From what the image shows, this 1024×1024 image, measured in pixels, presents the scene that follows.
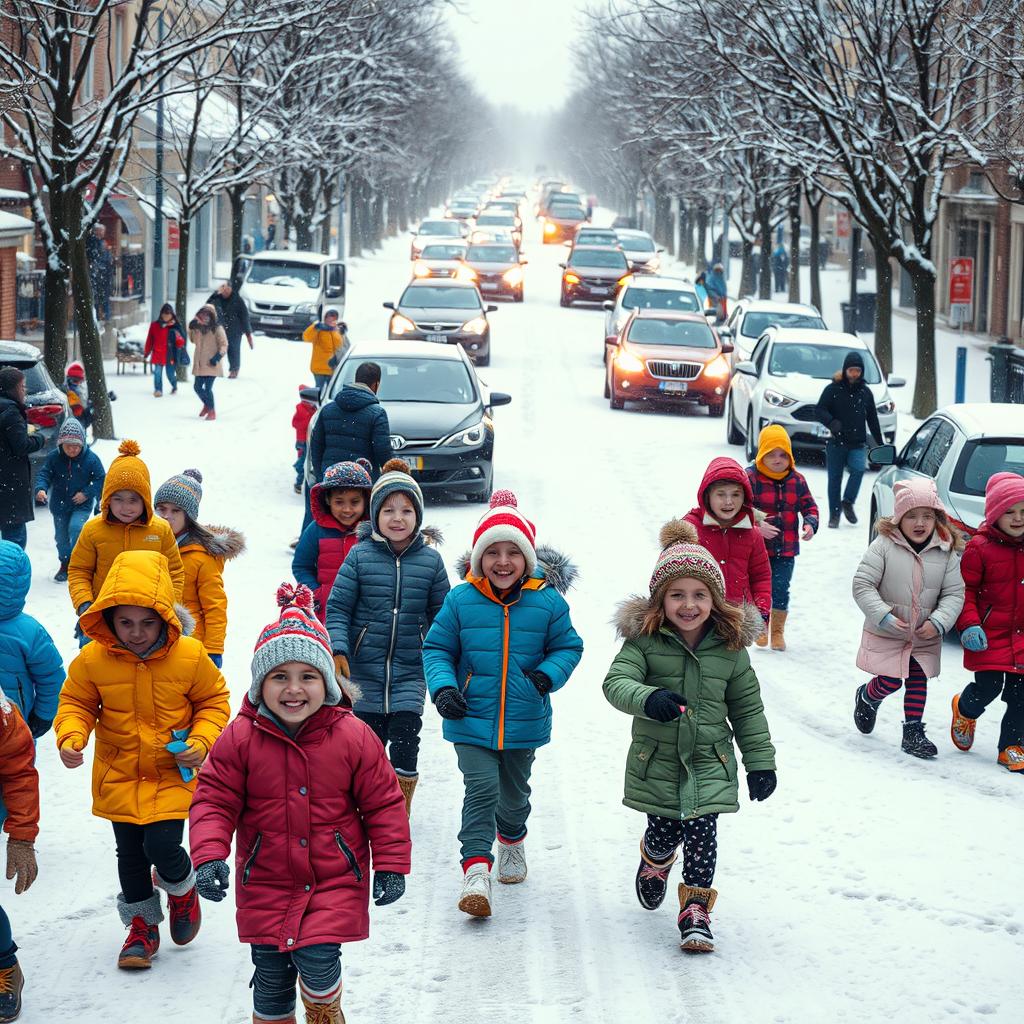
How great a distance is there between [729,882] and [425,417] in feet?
34.1

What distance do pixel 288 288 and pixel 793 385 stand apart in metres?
17.7

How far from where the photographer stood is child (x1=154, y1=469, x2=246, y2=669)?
27.2 ft

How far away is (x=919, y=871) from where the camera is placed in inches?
288

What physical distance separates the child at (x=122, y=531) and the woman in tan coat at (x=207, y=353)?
1365 cm

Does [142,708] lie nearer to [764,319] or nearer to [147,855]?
[147,855]

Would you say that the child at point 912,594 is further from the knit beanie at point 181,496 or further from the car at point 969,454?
the knit beanie at point 181,496

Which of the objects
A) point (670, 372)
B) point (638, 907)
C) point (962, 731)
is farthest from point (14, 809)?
point (670, 372)

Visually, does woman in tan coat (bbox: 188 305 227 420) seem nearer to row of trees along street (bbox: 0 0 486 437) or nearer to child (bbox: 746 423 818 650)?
row of trees along street (bbox: 0 0 486 437)

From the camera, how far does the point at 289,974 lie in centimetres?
516

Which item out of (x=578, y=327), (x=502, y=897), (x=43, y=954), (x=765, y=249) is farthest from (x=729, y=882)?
(x=765, y=249)

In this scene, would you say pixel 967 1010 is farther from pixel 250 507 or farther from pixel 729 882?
pixel 250 507

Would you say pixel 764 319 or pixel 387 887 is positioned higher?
pixel 764 319

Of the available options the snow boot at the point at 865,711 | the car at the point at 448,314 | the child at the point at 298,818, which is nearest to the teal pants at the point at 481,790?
the child at the point at 298,818

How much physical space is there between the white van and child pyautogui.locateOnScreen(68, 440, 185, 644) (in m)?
26.4
